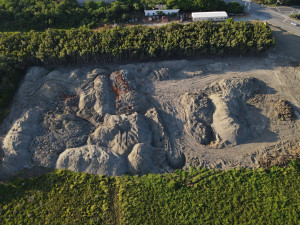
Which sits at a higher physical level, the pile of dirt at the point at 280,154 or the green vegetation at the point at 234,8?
the green vegetation at the point at 234,8

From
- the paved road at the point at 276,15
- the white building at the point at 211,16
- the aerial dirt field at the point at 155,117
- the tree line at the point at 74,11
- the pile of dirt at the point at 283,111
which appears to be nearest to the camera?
the aerial dirt field at the point at 155,117

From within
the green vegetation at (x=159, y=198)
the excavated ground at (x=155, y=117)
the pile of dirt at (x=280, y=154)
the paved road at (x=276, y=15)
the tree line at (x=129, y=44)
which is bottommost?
the green vegetation at (x=159, y=198)

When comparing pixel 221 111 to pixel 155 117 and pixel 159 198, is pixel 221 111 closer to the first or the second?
pixel 155 117

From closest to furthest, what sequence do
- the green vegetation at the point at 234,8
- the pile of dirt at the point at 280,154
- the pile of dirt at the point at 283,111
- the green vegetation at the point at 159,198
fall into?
the green vegetation at the point at 159,198 → the pile of dirt at the point at 280,154 → the pile of dirt at the point at 283,111 → the green vegetation at the point at 234,8

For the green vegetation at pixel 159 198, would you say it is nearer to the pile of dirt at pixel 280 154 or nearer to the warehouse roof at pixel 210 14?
the pile of dirt at pixel 280 154

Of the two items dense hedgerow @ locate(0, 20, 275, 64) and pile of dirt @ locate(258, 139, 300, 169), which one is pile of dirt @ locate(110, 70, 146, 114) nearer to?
dense hedgerow @ locate(0, 20, 275, 64)

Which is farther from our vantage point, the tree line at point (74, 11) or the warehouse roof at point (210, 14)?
the tree line at point (74, 11)

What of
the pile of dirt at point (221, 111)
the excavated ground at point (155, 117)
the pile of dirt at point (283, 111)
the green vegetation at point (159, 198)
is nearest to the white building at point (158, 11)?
the excavated ground at point (155, 117)

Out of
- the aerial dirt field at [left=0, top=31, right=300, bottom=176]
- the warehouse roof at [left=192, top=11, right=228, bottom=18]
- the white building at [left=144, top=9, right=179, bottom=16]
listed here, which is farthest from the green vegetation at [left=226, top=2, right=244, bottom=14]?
the aerial dirt field at [left=0, top=31, right=300, bottom=176]
